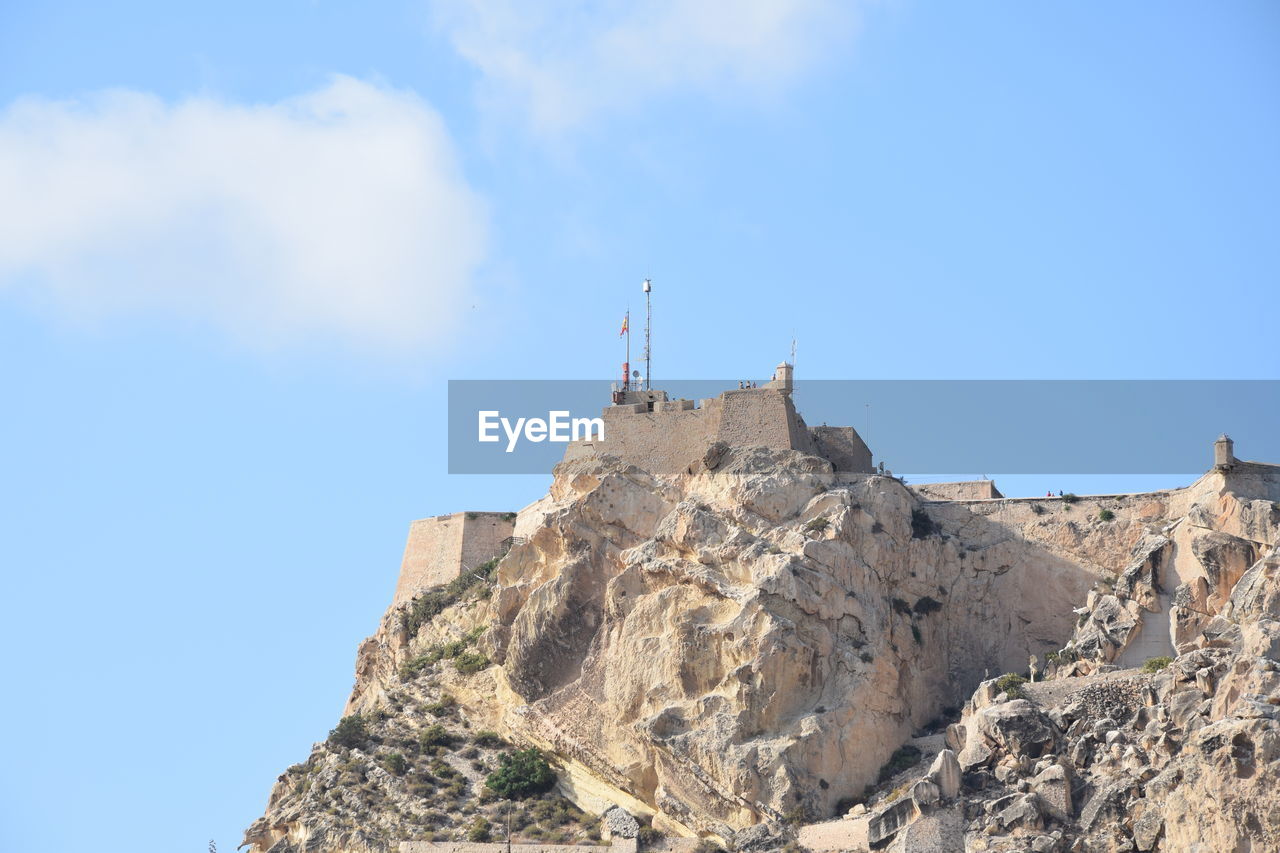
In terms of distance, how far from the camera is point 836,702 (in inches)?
2635

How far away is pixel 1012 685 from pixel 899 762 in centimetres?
365

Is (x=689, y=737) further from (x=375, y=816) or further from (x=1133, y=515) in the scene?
(x=1133, y=515)

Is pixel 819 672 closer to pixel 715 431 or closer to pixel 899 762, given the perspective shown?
pixel 899 762

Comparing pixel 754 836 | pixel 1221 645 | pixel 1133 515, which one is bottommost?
pixel 754 836

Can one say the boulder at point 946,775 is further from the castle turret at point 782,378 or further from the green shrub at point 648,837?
the castle turret at point 782,378

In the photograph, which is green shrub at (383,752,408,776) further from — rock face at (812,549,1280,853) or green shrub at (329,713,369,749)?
rock face at (812,549,1280,853)

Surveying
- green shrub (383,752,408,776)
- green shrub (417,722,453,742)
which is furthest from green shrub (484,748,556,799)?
green shrub (383,752,408,776)

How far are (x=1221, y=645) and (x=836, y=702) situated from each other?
994 cm

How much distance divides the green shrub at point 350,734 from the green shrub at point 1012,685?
1811cm

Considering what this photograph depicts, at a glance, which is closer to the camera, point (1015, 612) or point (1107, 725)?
point (1107, 725)

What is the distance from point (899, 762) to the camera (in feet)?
220

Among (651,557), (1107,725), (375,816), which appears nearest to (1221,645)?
(1107,725)

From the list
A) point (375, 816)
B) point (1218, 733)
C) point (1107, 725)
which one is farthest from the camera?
point (375, 816)

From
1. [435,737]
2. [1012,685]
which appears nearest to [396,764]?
[435,737]
